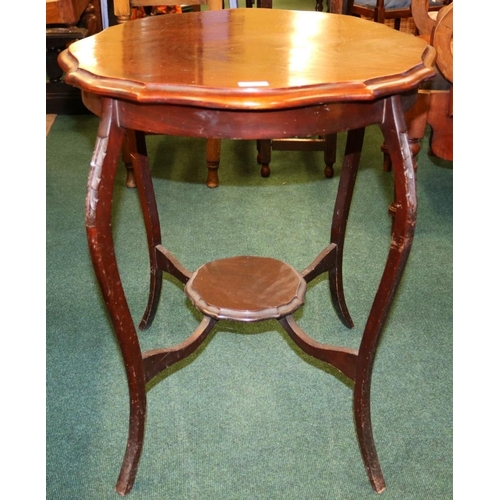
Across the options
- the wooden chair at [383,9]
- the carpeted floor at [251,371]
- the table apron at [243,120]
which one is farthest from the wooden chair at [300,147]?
the table apron at [243,120]

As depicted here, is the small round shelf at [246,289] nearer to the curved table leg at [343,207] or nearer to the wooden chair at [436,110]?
the curved table leg at [343,207]

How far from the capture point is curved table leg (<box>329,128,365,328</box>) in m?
1.92

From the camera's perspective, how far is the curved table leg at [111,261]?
51.8 inches

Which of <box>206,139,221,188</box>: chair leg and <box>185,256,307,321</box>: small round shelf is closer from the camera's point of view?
<box>185,256,307,321</box>: small round shelf

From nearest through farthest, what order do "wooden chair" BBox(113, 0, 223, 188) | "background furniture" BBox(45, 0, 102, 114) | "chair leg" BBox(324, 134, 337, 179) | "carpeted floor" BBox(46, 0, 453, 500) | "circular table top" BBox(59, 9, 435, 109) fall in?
"circular table top" BBox(59, 9, 435, 109), "carpeted floor" BBox(46, 0, 453, 500), "wooden chair" BBox(113, 0, 223, 188), "chair leg" BBox(324, 134, 337, 179), "background furniture" BBox(45, 0, 102, 114)

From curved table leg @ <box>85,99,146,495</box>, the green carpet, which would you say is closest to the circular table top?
curved table leg @ <box>85,99,146,495</box>

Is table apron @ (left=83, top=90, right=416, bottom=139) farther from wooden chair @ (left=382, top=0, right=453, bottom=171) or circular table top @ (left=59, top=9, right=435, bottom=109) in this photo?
wooden chair @ (left=382, top=0, right=453, bottom=171)

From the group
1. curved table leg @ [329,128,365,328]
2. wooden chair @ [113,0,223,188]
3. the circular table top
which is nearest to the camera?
the circular table top

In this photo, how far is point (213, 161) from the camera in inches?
124

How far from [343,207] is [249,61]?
0.72 meters

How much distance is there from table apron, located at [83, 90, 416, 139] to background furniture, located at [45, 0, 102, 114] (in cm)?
252

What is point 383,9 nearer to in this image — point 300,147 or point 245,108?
point 300,147

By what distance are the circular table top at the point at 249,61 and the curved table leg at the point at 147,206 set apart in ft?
1.04

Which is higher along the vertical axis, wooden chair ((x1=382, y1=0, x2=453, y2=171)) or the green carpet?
wooden chair ((x1=382, y1=0, x2=453, y2=171))
